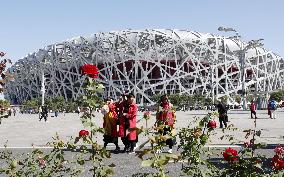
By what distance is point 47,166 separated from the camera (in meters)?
4.21

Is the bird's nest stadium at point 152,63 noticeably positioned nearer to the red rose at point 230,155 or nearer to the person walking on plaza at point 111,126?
the person walking on plaza at point 111,126

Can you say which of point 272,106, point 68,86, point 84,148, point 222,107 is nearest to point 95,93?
point 84,148

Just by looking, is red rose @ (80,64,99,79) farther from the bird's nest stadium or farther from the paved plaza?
the bird's nest stadium

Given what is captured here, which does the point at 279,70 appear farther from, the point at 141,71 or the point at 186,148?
the point at 186,148

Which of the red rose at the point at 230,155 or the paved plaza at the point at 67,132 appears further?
the paved plaza at the point at 67,132

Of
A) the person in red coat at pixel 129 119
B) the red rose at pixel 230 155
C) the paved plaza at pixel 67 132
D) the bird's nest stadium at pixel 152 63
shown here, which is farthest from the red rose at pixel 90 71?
the bird's nest stadium at pixel 152 63

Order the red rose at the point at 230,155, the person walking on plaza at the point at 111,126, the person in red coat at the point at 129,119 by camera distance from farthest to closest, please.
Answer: the person walking on plaza at the point at 111,126 → the person in red coat at the point at 129,119 → the red rose at the point at 230,155

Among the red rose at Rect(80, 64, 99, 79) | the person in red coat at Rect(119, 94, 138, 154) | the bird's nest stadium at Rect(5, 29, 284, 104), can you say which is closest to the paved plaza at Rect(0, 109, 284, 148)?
the person in red coat at Rect(119, 94, 138, 154)

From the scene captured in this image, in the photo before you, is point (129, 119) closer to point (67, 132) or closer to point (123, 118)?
point (123, 118)

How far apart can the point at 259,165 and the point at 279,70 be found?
314 ft

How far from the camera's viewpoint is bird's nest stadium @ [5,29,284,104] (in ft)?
271

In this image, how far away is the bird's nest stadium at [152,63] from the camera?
271 feet

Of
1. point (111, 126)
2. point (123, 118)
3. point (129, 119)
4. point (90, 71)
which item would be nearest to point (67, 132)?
point (111, 126)

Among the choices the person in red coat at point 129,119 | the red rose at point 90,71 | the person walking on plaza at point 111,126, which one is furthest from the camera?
the person walking on plaza at point 111,126
